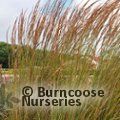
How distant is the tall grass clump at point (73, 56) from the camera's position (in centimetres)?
346

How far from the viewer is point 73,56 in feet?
11.7

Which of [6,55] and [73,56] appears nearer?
[73,56]

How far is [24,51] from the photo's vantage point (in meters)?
3.69

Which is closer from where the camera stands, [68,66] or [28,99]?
[68,66]

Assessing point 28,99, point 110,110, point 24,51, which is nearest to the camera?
point 110,110

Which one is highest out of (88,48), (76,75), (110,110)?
(88,48)

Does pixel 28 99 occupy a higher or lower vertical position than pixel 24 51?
lower

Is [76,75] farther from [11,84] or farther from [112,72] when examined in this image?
[11,84]

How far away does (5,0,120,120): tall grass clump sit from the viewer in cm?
346

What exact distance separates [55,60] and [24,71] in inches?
11.3

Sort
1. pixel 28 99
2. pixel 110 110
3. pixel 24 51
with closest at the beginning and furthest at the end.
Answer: pixel 110 110, pixel 24 51, pixel 28 99

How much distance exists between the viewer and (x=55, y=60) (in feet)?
11.5

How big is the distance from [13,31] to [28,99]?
72 centimetres

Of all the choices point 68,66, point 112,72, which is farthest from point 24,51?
point 112,72
